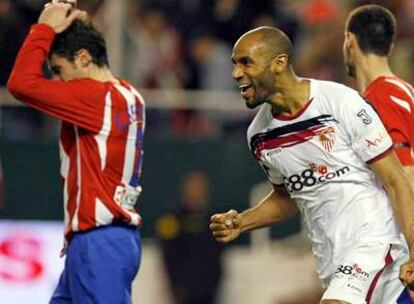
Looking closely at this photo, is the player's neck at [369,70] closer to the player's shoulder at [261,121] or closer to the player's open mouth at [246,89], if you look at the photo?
the player's shoulder at [261,121]

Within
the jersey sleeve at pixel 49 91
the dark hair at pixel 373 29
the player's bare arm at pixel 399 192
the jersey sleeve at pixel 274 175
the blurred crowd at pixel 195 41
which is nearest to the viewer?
the player's bare arm at pixel 399 192

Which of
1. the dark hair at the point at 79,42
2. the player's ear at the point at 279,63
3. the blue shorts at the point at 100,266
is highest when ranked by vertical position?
the dark hair at the point at 79,42

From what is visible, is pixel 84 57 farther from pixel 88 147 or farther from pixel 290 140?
pixel 290 140

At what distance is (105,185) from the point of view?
27.0ft

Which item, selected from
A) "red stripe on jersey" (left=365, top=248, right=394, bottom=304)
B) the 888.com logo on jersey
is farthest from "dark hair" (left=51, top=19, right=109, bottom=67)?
"red stripe on jersey" (left=365, top=248, right=394, bottom=304)

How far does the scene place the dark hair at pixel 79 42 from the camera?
8.31 m

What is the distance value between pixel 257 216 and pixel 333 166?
2.13ft

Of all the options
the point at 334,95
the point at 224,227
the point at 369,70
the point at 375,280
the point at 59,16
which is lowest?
the point at 375,280

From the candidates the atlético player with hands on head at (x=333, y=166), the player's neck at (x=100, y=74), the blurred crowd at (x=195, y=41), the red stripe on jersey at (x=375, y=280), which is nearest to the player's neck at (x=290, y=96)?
the atlético player with hands on head at (x=333, y=166)

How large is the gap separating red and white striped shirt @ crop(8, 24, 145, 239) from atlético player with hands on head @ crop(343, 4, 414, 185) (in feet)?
4.89

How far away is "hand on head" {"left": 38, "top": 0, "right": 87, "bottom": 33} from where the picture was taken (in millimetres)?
8328

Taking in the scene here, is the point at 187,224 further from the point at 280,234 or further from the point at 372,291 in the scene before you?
the point at 372,291

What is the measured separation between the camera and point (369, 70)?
8750mm

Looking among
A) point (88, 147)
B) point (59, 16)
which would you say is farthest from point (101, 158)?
point (59, 16)
